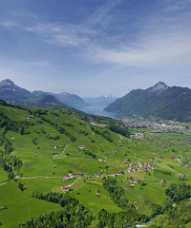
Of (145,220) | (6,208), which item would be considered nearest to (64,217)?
(6,208)

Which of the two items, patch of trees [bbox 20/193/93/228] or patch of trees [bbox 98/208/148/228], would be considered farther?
patch of trees [bbox 98/208/148/228]

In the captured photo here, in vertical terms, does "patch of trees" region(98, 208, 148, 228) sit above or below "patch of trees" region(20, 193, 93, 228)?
below

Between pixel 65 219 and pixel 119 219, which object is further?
pixel 119 219

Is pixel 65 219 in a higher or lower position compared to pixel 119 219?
higher

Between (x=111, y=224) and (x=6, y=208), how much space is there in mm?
61053

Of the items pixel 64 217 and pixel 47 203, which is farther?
pixel 47 203

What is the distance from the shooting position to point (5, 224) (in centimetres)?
17275

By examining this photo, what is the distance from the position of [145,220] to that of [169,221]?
14123 millimetres

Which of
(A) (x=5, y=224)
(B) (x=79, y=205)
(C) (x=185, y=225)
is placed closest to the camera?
(A) (x=5, y=224)

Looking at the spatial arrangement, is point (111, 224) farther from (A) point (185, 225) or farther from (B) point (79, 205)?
(A) point (185, 225)

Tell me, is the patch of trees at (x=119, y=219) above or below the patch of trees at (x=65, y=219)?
below

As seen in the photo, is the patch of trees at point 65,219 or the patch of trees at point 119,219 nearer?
the patch of trees at point 65,219

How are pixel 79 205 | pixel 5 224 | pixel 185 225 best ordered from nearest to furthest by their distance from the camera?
pixel 5 224 < pixel 185 225 < pixel 79 205

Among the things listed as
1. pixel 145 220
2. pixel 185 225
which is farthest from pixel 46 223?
pixel 185 225
